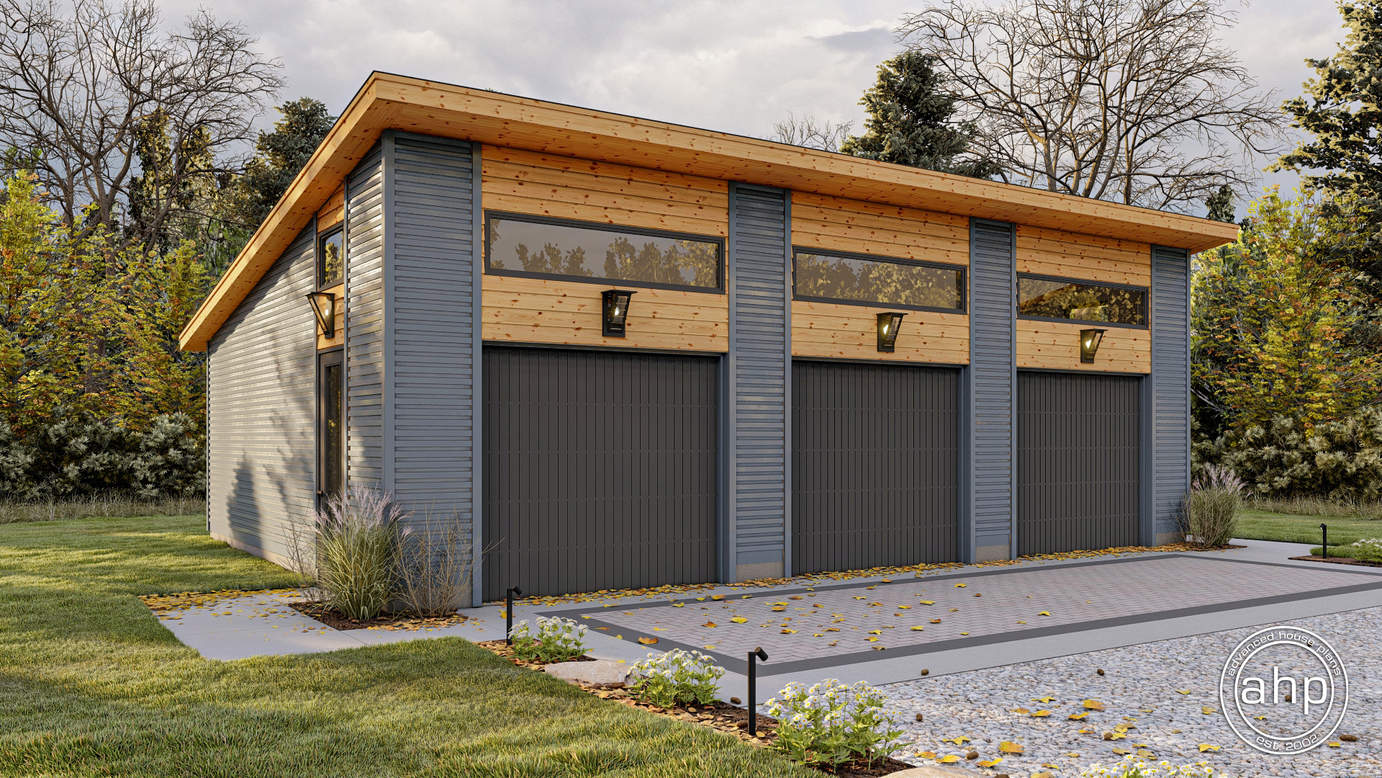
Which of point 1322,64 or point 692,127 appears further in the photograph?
point 1322,64

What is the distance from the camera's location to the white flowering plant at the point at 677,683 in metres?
5.13

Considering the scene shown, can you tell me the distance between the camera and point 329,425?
9781 millimetres

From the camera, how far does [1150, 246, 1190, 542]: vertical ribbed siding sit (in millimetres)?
13633

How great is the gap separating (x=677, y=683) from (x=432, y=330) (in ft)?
14.7

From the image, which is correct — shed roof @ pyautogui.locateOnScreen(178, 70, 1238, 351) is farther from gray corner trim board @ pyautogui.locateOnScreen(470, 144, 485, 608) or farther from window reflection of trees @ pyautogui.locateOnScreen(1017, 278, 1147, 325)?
window reflection of trees @ pyautogui.locateOnScreen(1017, 278, 1147, 325)

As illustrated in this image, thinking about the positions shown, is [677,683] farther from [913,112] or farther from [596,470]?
[913,112]

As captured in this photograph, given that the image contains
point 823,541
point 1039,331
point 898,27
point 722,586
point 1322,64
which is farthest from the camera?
point 898,27

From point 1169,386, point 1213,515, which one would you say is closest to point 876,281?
point 1169,386

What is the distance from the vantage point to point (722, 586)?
32.2 ft

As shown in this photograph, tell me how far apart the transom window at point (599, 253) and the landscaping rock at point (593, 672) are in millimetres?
4175

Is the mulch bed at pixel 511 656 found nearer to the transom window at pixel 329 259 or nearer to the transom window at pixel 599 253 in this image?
the transom window at pixel 599 253

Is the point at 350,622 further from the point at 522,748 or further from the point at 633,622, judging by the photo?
the point at 522,748

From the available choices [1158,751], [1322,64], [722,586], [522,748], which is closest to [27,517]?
[722,586]

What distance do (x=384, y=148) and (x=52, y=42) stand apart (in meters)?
21.0
